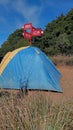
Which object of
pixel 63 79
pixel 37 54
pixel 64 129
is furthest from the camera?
pixel 63 79

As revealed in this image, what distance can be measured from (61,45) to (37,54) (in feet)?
52.9

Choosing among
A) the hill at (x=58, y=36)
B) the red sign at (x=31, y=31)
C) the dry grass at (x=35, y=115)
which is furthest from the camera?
the hill at (x=58, y=36)

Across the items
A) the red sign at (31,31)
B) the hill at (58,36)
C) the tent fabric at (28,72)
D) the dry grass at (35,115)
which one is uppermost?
the hill at (58,36)

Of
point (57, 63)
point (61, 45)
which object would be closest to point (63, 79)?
point (57, 63)

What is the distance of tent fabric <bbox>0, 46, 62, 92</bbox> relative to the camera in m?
7.14

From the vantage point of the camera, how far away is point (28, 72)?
7395 millimetres

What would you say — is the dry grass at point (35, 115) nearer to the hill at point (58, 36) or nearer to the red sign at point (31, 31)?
the red sign at point (31, 31)

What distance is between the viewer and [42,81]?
7.19 m

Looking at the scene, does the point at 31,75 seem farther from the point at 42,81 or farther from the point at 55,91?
the point at 55,91

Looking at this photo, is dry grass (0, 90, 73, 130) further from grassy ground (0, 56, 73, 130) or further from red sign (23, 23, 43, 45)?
red sign (23, 23, 43, 45)

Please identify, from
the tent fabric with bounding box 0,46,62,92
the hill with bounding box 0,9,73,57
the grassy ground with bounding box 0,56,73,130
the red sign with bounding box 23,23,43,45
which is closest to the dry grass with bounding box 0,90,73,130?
the grassy ground with bounding box 0,56,73,130

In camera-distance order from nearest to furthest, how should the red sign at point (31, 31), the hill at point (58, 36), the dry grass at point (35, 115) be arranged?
1. the dry grass at point (35, 115)
2. the red sign at point (31, 31)
3. the hill at point (58, 36)

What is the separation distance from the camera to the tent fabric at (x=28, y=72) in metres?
7.14

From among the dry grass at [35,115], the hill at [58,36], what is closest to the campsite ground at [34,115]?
the dry grass at [35,115]
